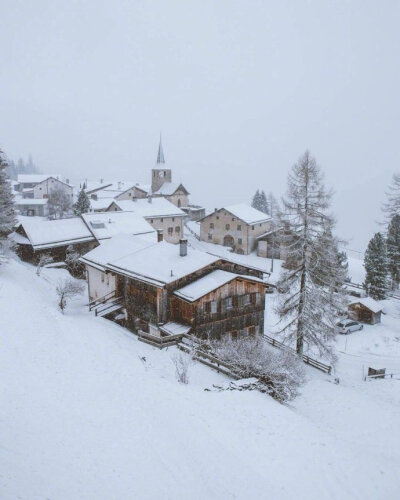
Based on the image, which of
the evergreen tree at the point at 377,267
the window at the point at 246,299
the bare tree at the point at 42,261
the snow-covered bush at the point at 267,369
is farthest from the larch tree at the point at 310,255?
the bare tree at the point at 42,261

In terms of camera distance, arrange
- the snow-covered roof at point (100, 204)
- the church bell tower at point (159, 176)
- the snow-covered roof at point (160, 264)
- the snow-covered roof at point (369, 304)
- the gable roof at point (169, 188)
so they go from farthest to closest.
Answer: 1. the church bell tower at point (159, 176)
2. the gable roof at point (169, 188)
3. the snow-covered roof at point (100, 204)
4. the snow-covered roof at point (369, 304)
5. the snow-covered roof at point (160, 264)

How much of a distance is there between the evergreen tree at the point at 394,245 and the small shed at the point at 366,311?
8099 millimetres

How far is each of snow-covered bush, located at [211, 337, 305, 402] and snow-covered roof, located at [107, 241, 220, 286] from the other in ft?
27.2

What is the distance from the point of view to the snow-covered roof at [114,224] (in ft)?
161

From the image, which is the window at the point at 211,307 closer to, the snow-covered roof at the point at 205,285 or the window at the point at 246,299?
the snow-covered roof at the point at 205,285

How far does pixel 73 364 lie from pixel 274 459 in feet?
31.4

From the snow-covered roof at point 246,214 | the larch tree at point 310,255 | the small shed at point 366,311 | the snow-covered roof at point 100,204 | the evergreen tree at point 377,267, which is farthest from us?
the snow-covered roof at point 100,204

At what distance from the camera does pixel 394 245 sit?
4416cm

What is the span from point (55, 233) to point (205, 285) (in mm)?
28026

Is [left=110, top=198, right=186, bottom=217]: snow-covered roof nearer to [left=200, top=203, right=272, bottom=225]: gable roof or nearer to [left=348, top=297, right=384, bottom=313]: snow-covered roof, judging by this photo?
[left=200, top=203, right=272, bottom=225]: gable roof

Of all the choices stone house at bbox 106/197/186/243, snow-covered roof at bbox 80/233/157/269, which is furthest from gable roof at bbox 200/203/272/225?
snow-covered roof at bbox 80/233/157/269

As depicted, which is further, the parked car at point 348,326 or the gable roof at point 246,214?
the gable roof at point 246,214

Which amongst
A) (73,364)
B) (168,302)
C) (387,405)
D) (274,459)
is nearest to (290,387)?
(274,459)

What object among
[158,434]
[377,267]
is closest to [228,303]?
[158,434]
